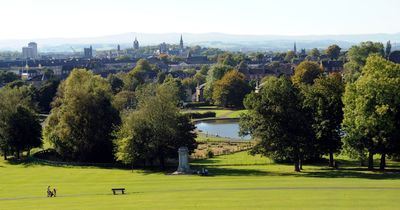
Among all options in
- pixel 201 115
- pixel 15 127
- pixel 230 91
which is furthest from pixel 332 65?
pixel 15 127

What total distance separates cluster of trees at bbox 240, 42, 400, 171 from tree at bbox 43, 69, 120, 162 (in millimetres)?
17047

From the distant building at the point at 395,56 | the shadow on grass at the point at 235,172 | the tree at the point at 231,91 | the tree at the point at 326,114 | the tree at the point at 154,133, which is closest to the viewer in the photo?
the shadow on grass at the point at 235,172

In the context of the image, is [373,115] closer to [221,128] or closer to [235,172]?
[235,172]

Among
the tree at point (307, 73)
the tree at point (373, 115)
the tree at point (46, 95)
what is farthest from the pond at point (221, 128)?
the tree at point (46, 95)

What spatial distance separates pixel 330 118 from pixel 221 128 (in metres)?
46.6

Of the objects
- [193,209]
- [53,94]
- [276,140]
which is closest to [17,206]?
[193,209]

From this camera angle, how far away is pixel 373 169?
54.9m

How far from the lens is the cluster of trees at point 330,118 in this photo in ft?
176

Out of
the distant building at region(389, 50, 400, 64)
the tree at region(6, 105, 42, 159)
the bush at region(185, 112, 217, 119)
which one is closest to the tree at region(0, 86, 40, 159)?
the tree at region(6, 105, 42, 159)

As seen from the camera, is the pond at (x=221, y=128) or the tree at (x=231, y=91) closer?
the pond at (x=221, y=128)

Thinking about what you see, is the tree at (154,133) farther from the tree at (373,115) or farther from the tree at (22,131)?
the tree at (373,115)

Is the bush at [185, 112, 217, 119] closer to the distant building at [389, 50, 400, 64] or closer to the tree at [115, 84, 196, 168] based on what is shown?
the tree at [115, 84, 196, 168]

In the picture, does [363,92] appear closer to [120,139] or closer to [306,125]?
[306,125]

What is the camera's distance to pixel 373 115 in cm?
5312
